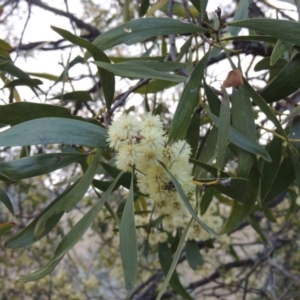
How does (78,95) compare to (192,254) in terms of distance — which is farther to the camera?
(192,254)

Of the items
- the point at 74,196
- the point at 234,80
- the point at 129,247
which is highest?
the point at 234,80

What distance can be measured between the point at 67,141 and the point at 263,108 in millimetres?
282

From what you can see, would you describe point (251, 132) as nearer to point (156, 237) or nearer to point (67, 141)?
point (67, 141)

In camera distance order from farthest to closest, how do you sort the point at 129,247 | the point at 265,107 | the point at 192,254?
the point at 192,254
the point at 265,107
the point at 129,247

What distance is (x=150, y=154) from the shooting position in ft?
1.91

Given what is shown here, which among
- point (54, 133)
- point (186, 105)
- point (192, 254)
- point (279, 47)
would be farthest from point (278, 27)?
point (192, 254)

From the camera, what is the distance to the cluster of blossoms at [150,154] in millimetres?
583

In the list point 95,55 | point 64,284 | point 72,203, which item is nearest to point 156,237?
point 72,203

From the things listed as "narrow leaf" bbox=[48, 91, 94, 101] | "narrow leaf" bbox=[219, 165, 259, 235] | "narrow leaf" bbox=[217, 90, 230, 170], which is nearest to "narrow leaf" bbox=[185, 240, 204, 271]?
"narrow leaf" bbox=[219, 165, 259, 235]

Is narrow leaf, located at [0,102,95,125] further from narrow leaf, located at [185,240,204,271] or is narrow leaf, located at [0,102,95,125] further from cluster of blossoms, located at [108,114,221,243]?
narrow leaf, located at [185,240,204,271]

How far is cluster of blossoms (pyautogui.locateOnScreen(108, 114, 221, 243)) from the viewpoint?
1.91ft

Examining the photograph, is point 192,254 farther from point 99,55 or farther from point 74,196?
point 99,55

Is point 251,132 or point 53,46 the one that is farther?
point 53,46

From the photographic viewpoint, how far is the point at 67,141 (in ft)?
1.86
